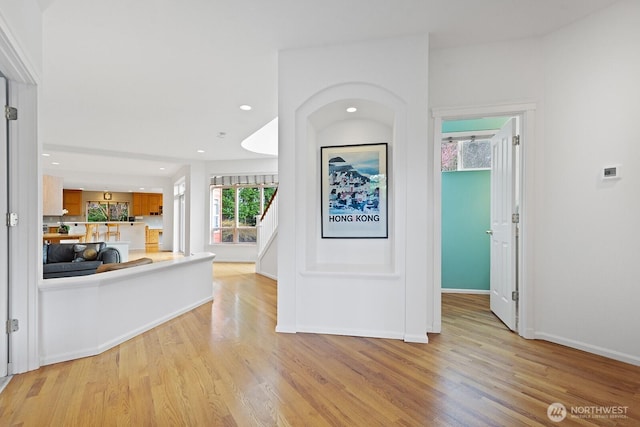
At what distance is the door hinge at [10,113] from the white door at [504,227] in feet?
13.8

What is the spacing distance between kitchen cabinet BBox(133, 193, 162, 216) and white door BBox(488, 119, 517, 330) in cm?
1370

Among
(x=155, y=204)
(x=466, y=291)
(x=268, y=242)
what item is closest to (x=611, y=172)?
(x=466, y=291)

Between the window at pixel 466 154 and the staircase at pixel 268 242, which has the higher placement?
the window at pixel 466 154

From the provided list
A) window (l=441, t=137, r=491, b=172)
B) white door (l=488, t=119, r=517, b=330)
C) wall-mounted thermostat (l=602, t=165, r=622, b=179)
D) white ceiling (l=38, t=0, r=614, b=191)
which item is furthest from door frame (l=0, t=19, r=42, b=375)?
window (l=441, t=137, r=491, b=172)

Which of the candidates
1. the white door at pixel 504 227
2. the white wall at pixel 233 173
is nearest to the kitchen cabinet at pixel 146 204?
the white wall at pixel 233 173

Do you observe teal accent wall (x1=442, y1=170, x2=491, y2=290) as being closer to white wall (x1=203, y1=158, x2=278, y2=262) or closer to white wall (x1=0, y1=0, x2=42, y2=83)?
white wall (x1=0, y1=0, x2=42, y2=83)

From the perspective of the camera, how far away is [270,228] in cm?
651

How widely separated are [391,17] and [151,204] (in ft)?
45.2

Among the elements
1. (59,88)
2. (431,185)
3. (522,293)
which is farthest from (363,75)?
(59,88)

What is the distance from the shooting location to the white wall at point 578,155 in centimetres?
248

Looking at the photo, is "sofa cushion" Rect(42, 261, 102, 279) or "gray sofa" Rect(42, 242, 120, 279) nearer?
"sofa cushion" Rect(42, 261, 102, 279)

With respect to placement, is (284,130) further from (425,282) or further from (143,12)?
(425,282)

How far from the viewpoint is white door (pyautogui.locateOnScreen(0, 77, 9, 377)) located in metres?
2.17

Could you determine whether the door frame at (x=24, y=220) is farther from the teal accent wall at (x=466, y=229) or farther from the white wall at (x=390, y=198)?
the teal accent wall at (x=466, y=229)
